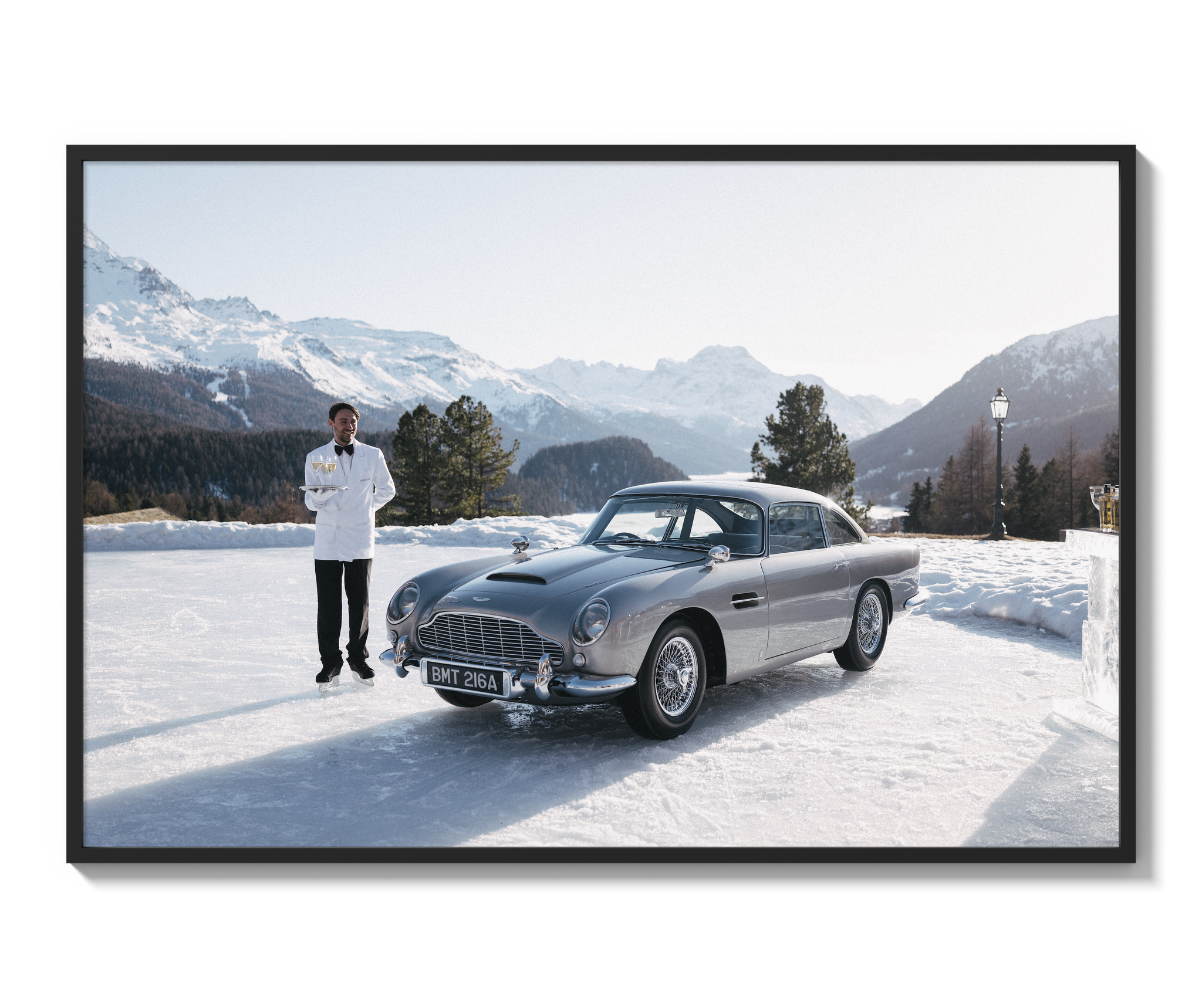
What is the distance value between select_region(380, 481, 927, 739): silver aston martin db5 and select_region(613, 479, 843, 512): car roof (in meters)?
0.02

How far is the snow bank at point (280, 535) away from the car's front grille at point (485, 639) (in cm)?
967

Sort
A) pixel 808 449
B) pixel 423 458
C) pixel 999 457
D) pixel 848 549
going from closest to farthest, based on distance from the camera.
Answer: pixel 848 549 → pixel 999 457 → pixel 808 449 → pixel 423 458

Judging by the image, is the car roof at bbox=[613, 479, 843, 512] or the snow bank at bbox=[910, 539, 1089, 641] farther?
the snow bank at bbox=[910, 539, 1089, 641]

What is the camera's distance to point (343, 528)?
571 centimetres

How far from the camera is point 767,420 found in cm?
3584

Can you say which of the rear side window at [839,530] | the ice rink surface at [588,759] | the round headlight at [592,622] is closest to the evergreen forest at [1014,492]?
the rear side window at [839,530]

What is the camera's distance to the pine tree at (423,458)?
3959 centimetres

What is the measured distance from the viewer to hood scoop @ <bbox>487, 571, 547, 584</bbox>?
4629 mm

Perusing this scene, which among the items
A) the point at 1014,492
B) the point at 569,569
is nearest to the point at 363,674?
the point at 569,569

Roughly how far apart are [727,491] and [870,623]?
71.0 inches

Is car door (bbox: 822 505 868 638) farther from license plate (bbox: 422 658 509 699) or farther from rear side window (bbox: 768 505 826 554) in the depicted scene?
license plate (bbox: 422 658 509 699)

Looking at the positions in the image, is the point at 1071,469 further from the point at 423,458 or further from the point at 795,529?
the point at 795,529

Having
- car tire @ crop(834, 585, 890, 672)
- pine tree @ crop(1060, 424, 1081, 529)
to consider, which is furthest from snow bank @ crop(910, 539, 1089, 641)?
pine tree @ crop(1060, 424, 1081, 529)
